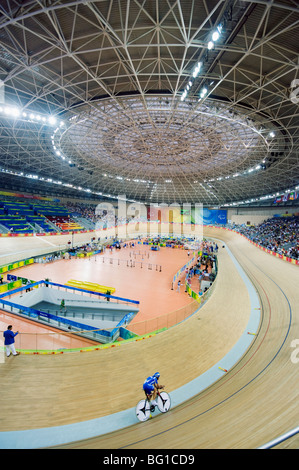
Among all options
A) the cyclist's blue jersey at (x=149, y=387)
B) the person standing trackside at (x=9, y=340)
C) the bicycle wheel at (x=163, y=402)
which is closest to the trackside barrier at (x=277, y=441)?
the bicycle wheel at (x=163, y=402)

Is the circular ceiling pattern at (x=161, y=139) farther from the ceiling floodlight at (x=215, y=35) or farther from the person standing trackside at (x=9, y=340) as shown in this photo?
the person standing trackside at (x=9, y=340)

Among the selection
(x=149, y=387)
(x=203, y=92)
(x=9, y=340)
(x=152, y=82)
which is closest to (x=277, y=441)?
(x=149, y=387)

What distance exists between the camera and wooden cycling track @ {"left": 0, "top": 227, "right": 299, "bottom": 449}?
4.32 meters

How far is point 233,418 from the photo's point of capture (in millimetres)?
4586

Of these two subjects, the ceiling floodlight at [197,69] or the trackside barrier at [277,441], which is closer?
the trackside barrier at [277,441]

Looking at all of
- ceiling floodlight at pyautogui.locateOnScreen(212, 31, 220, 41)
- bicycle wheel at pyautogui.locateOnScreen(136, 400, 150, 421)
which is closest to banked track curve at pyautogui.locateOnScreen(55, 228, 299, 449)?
bicycle wheel at pyautogui.locateOnScreen(136, 400, 150, 421)

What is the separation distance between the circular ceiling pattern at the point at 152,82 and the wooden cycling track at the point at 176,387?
13123mm

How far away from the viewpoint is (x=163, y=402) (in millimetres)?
4883

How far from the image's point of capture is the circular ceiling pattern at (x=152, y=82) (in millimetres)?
9617

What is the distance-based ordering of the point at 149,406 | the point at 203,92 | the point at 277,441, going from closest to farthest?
the point at 277,441 < the point at 149,406 < the point at 203,92

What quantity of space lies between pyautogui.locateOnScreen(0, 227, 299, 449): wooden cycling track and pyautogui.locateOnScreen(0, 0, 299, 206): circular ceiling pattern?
1312cm

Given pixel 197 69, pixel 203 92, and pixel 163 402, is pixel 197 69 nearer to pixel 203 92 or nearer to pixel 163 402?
pixel 203 92

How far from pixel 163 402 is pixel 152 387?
624 mm
